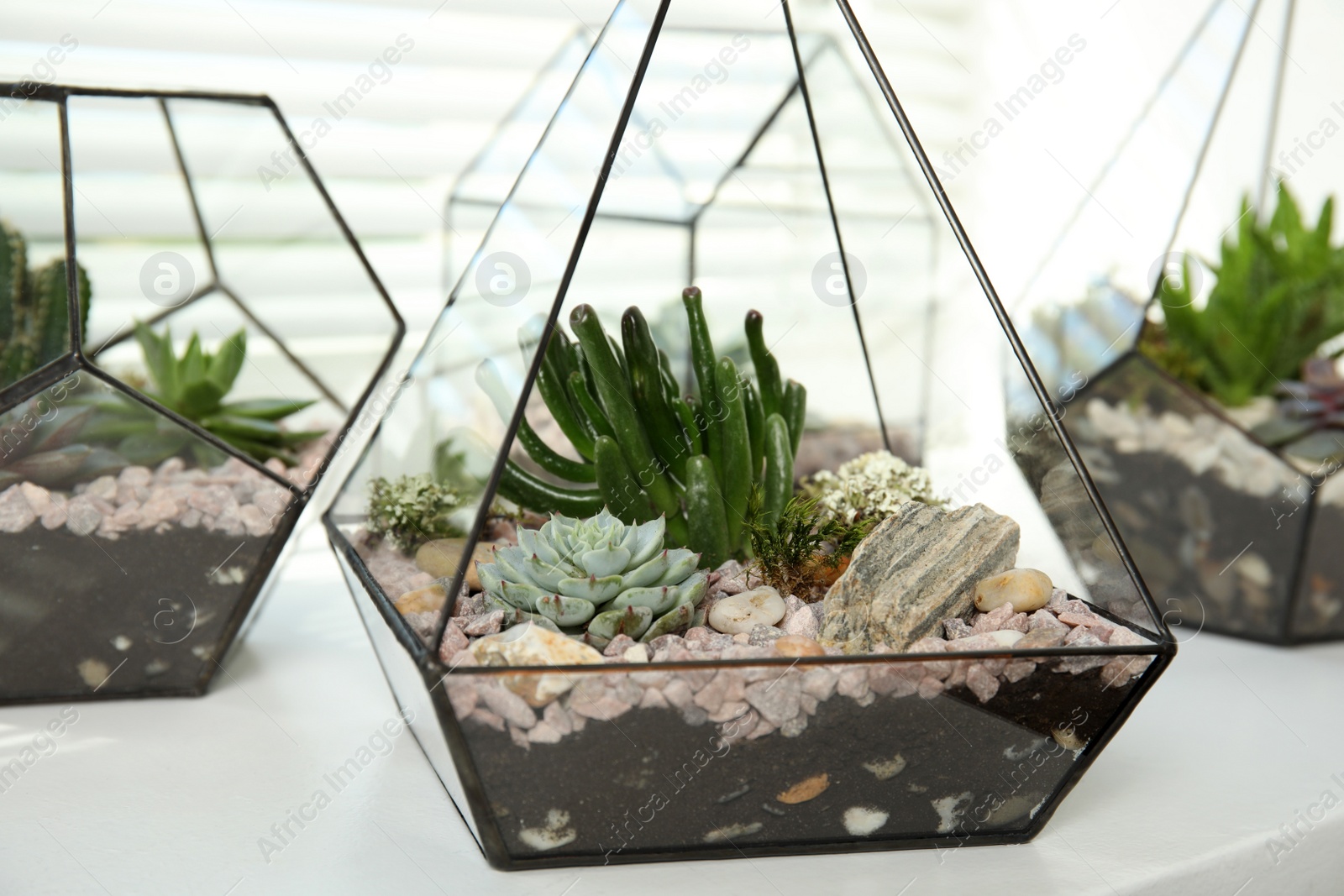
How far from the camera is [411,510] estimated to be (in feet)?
2.14

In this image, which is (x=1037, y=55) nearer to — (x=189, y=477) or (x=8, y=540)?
(x=189, y=477)

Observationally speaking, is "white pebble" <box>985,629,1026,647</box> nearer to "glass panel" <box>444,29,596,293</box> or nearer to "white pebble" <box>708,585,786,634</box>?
"white pebble" <box>708,585,786,634</box>

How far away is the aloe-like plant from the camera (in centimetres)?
95

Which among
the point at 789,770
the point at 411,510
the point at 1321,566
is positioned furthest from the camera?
the point at 1321,566

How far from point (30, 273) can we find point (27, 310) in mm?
32

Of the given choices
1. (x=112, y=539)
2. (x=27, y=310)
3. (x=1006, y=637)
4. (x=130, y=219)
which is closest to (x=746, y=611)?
(x=1006, y=637)

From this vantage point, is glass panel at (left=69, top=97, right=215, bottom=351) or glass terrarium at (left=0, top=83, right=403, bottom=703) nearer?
glass terrarium at (left=0, top=83, right=403, bottom=703)

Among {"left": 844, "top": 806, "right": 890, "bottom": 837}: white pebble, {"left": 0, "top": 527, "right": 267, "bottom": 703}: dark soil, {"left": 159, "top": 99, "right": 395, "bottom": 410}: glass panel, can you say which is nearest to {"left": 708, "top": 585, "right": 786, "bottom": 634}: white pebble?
{"left": 844, "top": 806, "right": 890, "bottom": 837}: white pebble

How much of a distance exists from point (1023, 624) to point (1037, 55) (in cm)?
127

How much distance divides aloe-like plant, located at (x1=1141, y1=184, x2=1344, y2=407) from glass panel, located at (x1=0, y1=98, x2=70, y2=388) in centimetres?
102

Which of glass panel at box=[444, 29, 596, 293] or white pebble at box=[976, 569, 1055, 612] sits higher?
glass panel at box=[444, 29, 596, 293]

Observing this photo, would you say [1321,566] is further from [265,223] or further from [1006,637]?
[265,223]

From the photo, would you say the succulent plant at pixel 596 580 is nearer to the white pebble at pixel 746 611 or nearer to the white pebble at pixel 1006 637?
the white pebble at pixel 746 611

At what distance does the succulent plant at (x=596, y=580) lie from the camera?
576mm
